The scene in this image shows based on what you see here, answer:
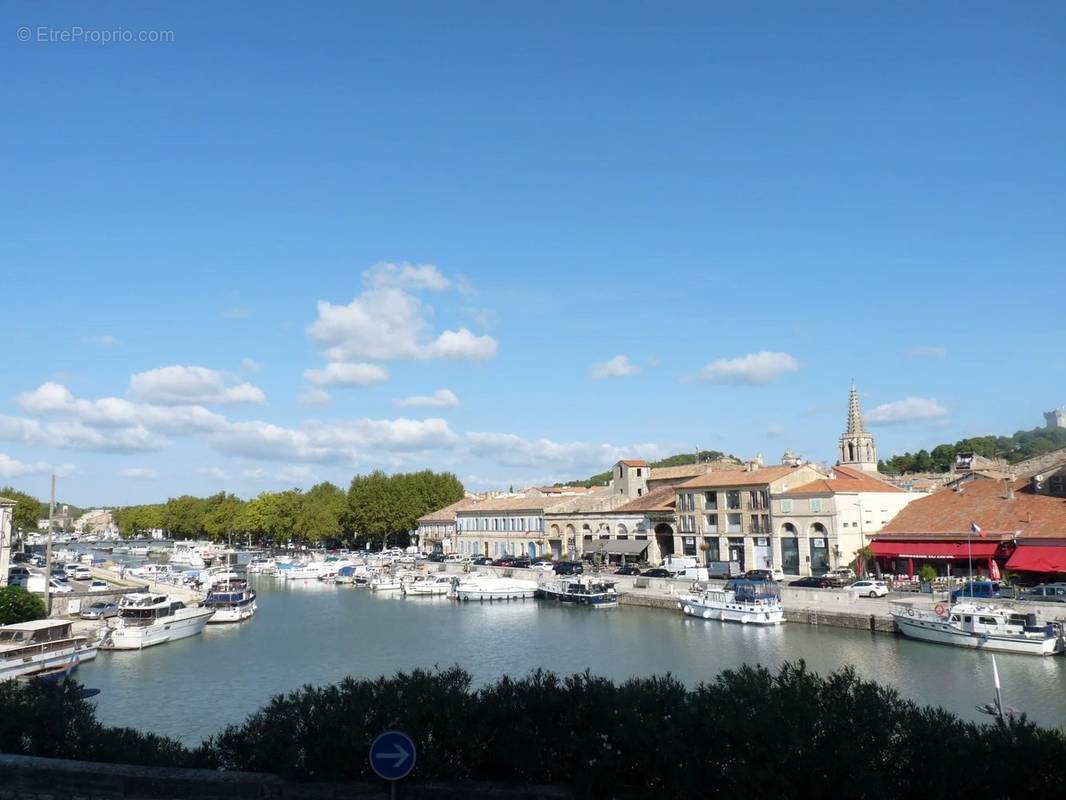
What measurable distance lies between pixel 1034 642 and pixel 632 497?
1735 inches

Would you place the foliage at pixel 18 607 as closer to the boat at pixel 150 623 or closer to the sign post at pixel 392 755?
the boat at pixel 150 623

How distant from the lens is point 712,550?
62.3m

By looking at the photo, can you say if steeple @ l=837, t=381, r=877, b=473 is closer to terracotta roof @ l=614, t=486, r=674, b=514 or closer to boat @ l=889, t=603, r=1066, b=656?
terracotta roof @ l=614, t=486, r=674, b=514

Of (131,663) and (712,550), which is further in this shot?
(712,550)

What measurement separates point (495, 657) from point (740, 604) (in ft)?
47.1

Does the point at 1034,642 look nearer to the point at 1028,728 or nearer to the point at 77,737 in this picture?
the point at 1028,728

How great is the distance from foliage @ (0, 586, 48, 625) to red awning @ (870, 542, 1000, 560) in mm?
45136

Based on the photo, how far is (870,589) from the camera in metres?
43.5

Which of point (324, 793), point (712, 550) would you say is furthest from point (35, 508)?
point (324, 793)

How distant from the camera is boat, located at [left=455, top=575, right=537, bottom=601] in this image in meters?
58.5

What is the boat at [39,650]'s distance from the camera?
29484 mm

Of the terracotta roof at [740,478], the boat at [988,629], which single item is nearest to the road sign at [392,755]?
the boat at [988,629]

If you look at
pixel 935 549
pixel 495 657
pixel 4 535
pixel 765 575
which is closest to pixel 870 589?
pixel 935 549

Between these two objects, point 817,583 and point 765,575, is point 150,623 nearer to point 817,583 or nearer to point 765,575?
point 817,583
